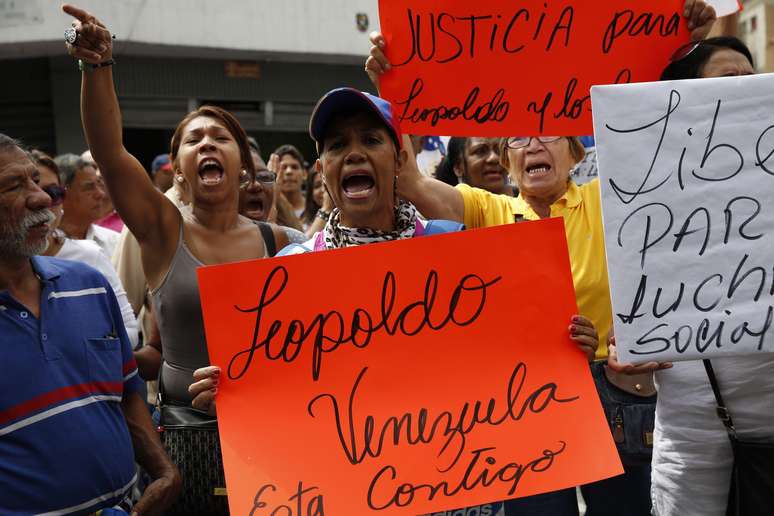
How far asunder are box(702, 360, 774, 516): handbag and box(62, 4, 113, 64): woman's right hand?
195 cm

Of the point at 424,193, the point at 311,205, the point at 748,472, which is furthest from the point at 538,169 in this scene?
the point at 311,205

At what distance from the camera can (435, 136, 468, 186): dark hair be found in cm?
501

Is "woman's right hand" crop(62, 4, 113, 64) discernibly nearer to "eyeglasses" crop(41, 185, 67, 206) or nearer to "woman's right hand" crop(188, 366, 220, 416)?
"woman's right hand" crop(188, 366, 220, 416)

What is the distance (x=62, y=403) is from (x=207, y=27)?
11.8 meters

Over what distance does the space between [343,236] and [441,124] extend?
1.59 ft

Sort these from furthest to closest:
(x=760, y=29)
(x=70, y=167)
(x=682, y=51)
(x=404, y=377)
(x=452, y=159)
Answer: (x=760, y=29), (x=70, y=167), (x=452, y=159), (x=682, y=51), (x=404, y=377)

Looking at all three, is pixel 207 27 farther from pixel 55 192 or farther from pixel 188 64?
pixel 55 192

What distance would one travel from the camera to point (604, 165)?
2119 mm

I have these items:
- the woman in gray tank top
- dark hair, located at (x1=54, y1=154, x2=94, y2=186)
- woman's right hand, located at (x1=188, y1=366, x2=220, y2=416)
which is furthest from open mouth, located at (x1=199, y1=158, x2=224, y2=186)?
dark hair, located at (x1=54, y1=154, x2=94, y2=186)

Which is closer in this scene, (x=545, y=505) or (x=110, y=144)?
(x=110, y=144)

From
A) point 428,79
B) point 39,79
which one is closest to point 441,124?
point 428,79

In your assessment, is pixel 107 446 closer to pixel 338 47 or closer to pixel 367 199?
pixel 367 199

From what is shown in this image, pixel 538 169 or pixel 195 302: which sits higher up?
pixel 538 169

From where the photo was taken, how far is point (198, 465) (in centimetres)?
295
